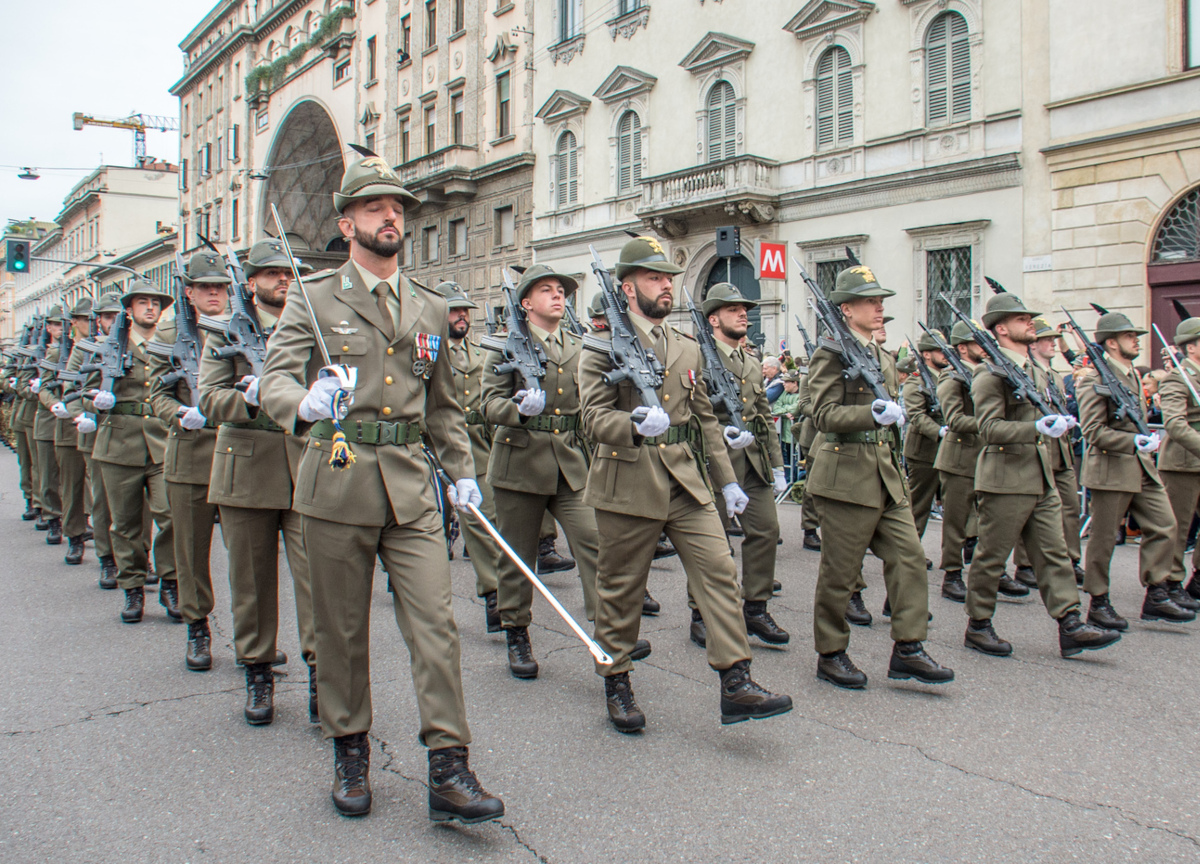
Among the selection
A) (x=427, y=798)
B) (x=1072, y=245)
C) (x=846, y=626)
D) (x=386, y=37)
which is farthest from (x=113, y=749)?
(x=386, y=37)

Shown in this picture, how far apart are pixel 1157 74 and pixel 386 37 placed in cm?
2794

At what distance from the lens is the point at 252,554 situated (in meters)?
4.80

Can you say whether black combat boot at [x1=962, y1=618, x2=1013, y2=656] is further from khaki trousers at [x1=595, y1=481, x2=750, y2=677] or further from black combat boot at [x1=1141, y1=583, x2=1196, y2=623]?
khaki trousers at [x1=595, y1=481, x2=750, y2=677]

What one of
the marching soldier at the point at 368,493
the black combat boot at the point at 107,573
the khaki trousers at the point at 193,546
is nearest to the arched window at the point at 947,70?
the black combat boot at the point at 107,573

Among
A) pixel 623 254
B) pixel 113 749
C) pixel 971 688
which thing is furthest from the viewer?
pixel 971 688

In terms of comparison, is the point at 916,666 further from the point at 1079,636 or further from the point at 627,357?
the point at 627,357

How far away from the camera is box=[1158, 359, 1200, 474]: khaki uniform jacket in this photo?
6.72 metres

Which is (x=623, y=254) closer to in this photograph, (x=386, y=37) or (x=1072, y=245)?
(x=1072, y=245)

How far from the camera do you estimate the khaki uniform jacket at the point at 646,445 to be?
14.5 ft

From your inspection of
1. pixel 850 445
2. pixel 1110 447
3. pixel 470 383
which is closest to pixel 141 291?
pixel 470 383

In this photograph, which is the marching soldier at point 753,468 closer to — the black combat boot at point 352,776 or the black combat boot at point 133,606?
the black combat boot at point 352,776

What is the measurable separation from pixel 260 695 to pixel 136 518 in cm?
272

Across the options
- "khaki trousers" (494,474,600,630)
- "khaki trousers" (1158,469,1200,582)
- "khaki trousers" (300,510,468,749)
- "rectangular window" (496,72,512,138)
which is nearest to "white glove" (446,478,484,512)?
"khaki trousers" (300,510,468,749)

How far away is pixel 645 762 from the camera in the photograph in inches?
158
